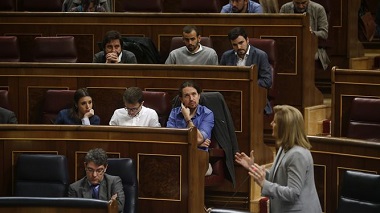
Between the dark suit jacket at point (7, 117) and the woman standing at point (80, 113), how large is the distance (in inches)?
8.9

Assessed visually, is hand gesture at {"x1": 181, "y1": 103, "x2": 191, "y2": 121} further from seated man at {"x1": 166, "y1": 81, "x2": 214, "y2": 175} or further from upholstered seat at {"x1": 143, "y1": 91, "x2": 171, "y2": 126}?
upholstered seat at {"x1": 143, "y1": 91, "x2": 171, "y2": 126}

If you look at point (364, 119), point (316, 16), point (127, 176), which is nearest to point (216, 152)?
point (127, 176)

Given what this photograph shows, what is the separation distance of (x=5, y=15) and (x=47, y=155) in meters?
2.22

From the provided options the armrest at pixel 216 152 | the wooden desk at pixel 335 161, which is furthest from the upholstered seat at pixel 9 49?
the wooden desk at pixel 335 161

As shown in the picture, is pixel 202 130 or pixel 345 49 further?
pixel 345 49

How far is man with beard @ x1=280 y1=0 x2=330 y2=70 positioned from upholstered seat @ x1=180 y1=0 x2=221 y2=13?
22.5 inches

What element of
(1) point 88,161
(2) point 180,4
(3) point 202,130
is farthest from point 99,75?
(2) point 180,4

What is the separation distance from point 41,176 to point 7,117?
68 centimetres

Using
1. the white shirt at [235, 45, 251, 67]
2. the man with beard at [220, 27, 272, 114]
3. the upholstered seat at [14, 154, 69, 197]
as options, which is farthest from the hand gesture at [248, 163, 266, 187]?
the white shirt at [235, 45, 251, 67]

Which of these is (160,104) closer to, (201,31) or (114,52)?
(114,52)

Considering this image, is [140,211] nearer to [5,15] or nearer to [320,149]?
[320,149]

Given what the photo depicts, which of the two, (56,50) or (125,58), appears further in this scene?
(56,50)

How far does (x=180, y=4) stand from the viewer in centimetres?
718

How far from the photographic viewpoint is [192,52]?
5.69 m
